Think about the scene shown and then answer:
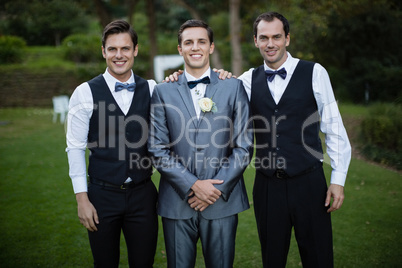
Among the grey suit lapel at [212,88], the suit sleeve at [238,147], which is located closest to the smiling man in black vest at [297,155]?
the suit sleeve at [238,147]

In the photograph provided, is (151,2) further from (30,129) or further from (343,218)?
(343,218)

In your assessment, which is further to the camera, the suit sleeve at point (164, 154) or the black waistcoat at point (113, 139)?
the black waistcoat at point (113, 139)

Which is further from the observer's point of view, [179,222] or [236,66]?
[236,66]

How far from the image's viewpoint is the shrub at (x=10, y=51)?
20.3m

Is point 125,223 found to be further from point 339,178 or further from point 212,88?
point 339,178

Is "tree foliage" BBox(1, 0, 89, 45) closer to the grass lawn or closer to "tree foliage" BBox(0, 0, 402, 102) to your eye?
"tree foliage" BBox(0, 0, 402, 102)

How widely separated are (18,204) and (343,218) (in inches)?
200

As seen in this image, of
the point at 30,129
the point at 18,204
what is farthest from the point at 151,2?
the point at 18,204

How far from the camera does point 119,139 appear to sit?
8.70ft

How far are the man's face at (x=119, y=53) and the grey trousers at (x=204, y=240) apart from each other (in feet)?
3.89

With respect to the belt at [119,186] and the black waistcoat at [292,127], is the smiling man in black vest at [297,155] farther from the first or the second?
the belt at [119,186]

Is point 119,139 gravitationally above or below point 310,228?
above

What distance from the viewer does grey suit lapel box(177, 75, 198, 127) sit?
8.49 ft

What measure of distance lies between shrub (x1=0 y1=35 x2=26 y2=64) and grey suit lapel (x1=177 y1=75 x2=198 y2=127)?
830 inches
